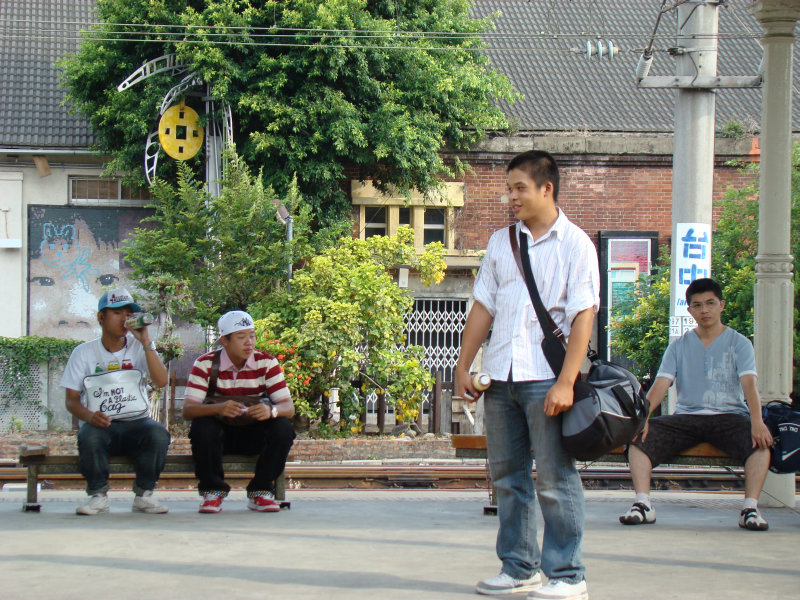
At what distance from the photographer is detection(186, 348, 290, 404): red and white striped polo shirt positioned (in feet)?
22.5

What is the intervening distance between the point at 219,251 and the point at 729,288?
816 centimetres

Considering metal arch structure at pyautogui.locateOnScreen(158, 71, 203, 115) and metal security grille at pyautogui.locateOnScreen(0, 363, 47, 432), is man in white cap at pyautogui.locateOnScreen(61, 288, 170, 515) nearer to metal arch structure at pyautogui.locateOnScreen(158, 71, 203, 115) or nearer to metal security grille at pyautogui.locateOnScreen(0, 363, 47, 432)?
metal security grille at pyautogui.locateOnScreen(0, 363, 47, 432)

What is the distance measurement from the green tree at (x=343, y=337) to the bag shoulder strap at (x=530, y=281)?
10207 mm

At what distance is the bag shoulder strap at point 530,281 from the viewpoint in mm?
4480

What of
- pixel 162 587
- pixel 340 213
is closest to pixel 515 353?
pixel 162 587

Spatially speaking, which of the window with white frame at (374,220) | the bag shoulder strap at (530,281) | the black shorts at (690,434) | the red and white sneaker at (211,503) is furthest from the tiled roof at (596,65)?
the bag shoulder strap at (530,281)

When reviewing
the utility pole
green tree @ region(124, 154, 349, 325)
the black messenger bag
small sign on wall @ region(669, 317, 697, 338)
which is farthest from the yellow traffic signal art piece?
the black messenger bag

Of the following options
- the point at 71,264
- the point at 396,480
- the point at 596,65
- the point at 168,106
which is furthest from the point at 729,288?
the point at 71,264

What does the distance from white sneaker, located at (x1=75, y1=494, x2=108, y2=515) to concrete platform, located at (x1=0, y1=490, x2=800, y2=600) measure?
7 centimetres

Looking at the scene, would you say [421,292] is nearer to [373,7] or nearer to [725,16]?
[373,7]

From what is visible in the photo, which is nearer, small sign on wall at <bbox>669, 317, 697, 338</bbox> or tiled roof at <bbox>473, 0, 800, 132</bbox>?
small sign on wall at <bbox>669, 317, 697, 338</bbox>

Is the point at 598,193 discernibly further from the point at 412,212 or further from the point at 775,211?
the point at 775,211

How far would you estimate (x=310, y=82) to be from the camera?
19141mm

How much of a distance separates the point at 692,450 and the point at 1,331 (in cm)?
1679
